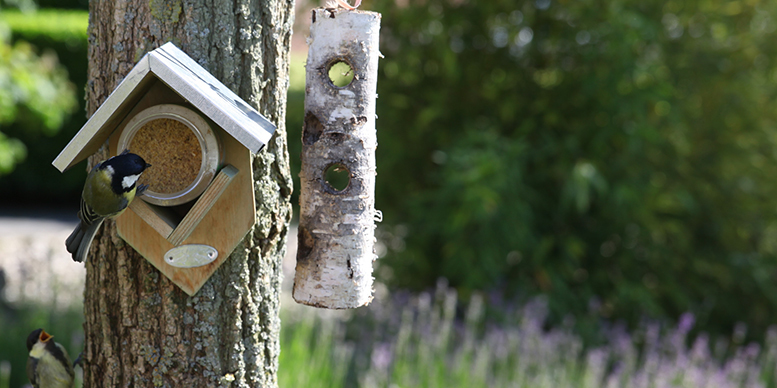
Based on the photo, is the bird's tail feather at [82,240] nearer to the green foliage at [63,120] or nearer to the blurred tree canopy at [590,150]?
the blurred tree canopy at [590,150]

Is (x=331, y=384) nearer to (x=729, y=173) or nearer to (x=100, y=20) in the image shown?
(x=100, y=20)

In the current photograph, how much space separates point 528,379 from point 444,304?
1.08 m

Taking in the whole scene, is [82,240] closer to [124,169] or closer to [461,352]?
[124,169]

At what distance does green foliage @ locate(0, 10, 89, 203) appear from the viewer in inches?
332

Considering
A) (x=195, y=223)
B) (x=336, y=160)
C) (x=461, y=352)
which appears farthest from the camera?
(x=461, y=352)

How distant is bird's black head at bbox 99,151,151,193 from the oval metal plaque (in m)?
0.19

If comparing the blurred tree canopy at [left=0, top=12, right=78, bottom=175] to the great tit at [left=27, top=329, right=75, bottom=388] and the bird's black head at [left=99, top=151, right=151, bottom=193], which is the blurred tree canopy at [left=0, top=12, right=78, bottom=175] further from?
the bird's black head at [left=99, top=151, right=151, bottom=193]

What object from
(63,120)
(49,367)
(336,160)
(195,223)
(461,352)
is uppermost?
(63,120)

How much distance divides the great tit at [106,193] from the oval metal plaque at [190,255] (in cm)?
15

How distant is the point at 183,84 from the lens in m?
1.24

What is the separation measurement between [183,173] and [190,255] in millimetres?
193

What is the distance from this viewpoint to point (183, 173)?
1.41 meters

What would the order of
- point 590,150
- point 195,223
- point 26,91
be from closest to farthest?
1. point 195,223
2. point 26,91
3. point 590,150

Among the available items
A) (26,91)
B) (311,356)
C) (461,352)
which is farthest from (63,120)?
(461,352)
